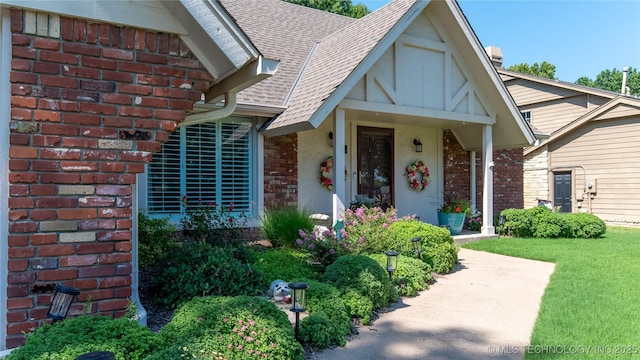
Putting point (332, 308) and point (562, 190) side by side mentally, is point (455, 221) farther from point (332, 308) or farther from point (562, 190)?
point (562, 190)

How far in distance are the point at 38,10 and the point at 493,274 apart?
669cm

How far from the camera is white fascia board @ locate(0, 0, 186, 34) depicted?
324cm

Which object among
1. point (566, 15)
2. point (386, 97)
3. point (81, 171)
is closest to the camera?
point (81, 171)

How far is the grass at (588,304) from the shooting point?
3.66 m

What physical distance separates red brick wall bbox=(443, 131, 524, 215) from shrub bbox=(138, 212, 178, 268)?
808 centimetres

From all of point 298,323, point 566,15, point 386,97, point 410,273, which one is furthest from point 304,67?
point 566,15

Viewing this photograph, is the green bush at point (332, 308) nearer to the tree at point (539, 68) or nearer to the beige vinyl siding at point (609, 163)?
the beige vinyl siding at point (609, 163)

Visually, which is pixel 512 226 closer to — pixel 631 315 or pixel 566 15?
pixel 631 315

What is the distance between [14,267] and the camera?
10.3 feet

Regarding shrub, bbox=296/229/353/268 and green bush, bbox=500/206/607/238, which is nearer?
shrub, bbox=296/229/353/268

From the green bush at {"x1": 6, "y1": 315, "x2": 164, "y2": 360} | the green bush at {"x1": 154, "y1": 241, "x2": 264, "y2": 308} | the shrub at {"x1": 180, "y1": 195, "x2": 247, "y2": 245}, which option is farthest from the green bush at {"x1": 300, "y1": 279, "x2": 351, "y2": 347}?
the shrub at {"x1": 180, "y1": 195, "x2": 247, "y2": 245}

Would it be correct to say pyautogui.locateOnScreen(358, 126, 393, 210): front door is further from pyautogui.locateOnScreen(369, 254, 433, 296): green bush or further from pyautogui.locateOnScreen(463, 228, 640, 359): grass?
pyautogui.locateOnScreen(369, 254, 433, 296): green bush

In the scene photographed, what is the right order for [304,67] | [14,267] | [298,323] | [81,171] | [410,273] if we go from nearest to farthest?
[14,267], [81,171], [298,323], [410,273], [304,67]

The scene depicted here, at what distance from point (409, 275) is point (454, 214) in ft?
17.1
